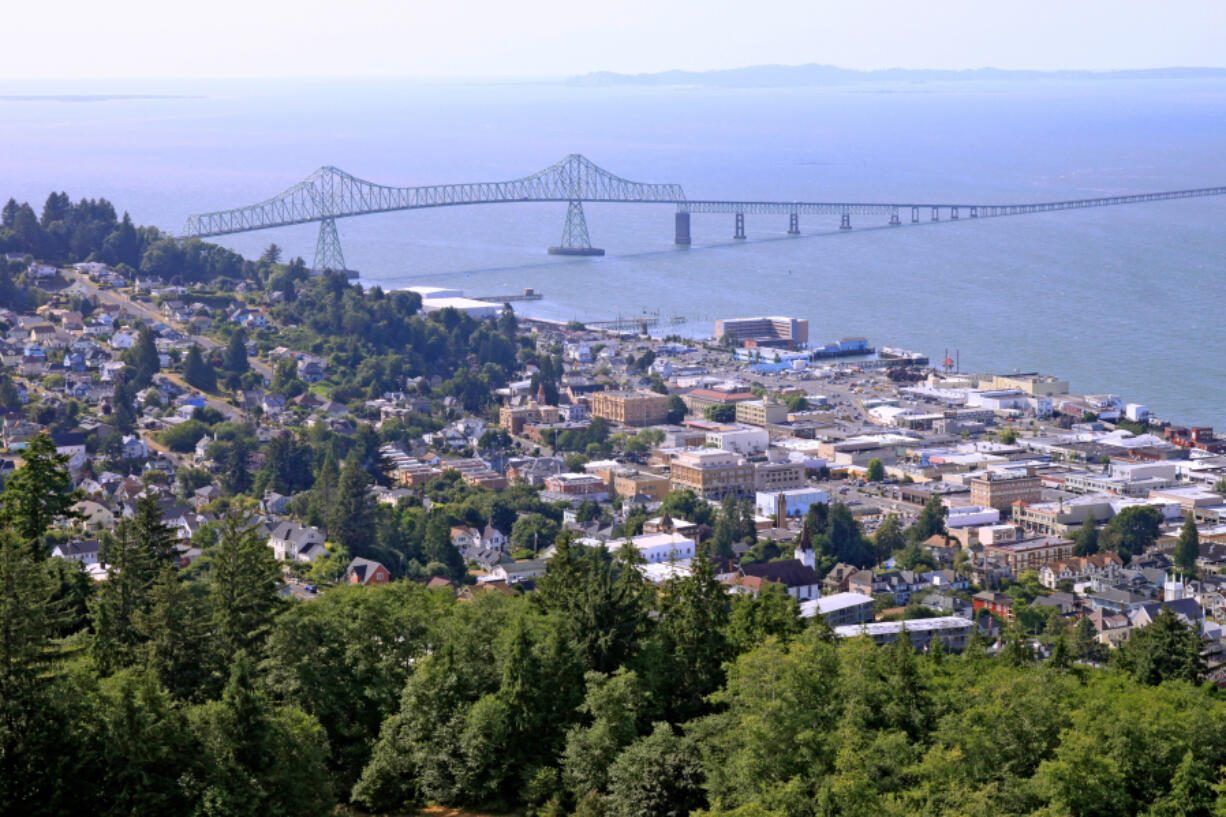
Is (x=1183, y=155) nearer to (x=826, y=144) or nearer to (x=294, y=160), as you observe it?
(x=826, y=144)

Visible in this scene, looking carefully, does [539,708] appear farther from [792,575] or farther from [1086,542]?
[1086,542]

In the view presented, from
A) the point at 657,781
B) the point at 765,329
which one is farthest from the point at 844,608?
the point at 765,329

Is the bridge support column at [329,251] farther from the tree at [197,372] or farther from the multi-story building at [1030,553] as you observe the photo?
the multi-story building at [1030,553]

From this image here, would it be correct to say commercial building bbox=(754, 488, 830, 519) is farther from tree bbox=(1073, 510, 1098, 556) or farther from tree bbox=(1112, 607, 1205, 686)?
tree bbox=(1112, 607, 1205, 686)

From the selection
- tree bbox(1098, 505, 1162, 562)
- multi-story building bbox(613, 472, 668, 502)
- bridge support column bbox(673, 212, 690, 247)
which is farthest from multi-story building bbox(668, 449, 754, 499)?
bridge support column bbox(673, 212, 690, 247)

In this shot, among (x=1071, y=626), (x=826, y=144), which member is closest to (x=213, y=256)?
(x=1071, y=626)

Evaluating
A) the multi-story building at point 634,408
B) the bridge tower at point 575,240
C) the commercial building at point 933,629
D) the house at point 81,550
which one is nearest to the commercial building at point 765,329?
the multi-story building at point 634,408

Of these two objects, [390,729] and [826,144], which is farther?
[826,144]

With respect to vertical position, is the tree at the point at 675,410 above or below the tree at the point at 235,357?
below
